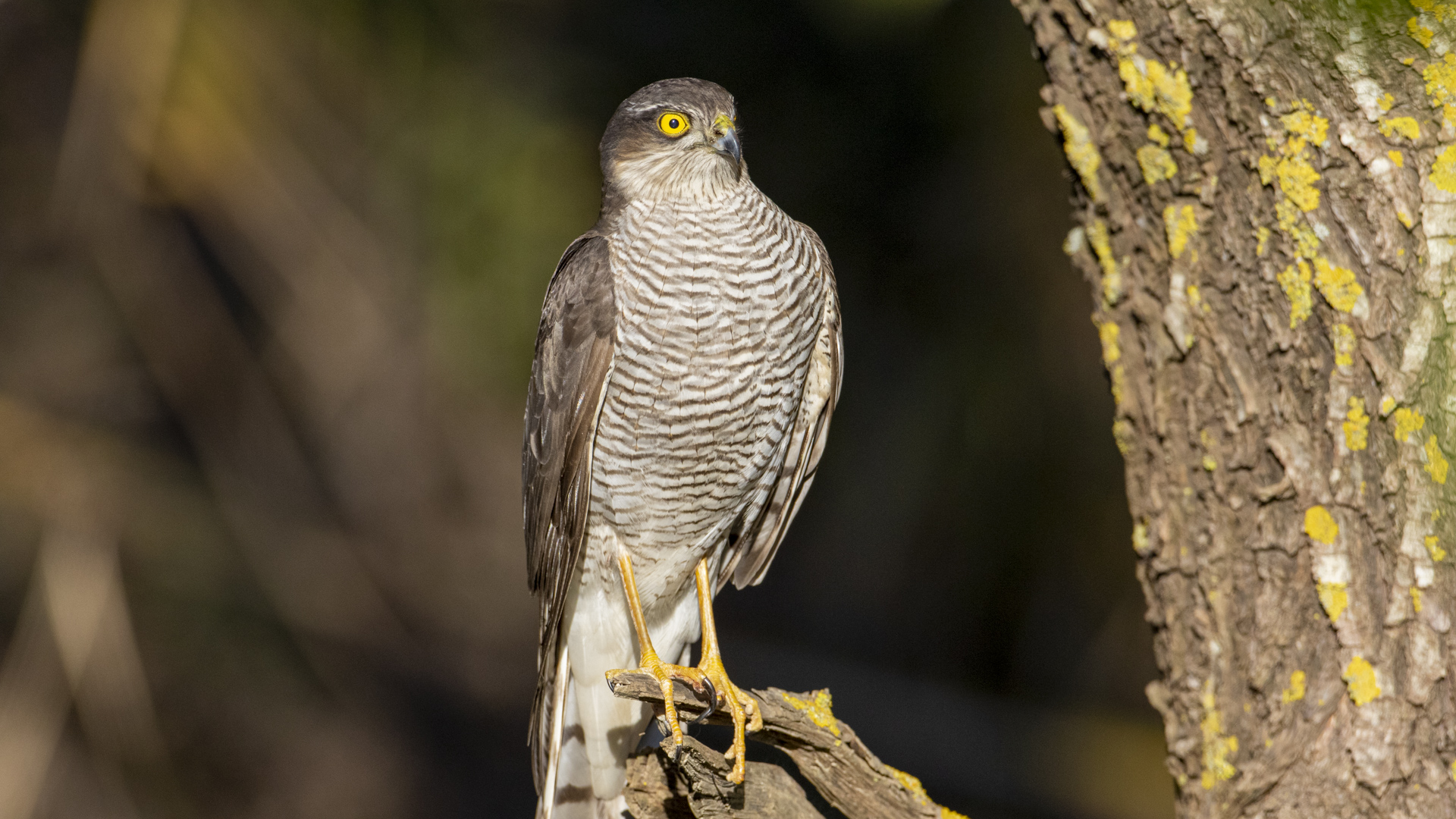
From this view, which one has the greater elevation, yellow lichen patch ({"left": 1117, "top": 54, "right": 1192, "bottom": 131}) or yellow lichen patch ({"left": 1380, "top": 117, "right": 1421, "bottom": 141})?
yellow lichen patch ({"left": 1117, "top": 54, "right": 1192, "bottom": 131})

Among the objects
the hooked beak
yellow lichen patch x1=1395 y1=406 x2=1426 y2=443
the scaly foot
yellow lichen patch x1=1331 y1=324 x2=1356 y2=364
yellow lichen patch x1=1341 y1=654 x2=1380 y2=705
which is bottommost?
yellow lichen patch x1=1341 y1=654 x2=1380 y2=705

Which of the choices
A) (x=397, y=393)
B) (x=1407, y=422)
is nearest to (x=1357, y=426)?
(x=1407, y=422)

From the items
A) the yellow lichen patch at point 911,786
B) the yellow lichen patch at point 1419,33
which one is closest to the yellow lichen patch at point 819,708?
the yellow lichen patch at point 911,786

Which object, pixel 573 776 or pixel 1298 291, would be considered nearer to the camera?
pixel 1298 291

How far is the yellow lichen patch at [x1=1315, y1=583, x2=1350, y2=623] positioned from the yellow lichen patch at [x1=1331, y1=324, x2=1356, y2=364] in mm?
326

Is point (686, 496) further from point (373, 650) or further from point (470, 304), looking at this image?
point (373, 650)

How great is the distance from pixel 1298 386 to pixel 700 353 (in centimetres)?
109

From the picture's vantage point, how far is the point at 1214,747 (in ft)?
5.41

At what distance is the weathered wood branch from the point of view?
200 centimetres

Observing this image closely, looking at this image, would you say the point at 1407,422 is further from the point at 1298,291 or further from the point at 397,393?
the point at 397,393

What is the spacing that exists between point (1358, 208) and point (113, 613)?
3458 mm

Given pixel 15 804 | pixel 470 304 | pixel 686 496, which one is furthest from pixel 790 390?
pixel 15 804

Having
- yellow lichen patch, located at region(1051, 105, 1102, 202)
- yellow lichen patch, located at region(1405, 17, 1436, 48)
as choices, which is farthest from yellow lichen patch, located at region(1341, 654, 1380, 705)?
yellow lichen patch, located at region(1405, 17, 1436, 48)

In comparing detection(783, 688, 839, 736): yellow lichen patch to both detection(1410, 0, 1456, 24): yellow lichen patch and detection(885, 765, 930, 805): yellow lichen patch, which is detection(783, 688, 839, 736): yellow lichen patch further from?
detection(1410, 0, 1456, 24): yellow lichen patch
